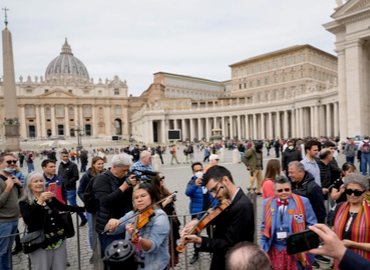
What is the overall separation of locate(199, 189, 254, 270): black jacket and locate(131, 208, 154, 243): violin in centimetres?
67

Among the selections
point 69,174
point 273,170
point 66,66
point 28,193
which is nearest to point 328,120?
point 273,170

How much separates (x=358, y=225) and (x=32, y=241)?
373 cm

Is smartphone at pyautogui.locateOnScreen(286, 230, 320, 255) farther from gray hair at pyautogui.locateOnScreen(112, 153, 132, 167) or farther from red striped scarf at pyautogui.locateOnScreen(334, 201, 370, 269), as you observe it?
gray hair at pyautogui.locateOnScreen(112, 153, 132, 167)

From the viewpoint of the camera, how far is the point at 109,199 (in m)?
3.64

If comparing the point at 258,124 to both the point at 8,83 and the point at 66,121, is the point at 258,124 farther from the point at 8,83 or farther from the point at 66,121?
the point at 66,121

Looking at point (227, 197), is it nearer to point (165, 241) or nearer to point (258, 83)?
point (165, 241)

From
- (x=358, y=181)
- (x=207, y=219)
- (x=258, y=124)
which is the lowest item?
(x=207, y=219)

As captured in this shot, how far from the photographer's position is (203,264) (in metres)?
4.98

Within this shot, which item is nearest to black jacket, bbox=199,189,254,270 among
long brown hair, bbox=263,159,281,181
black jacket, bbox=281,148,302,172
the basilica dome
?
long brown hair, bbox=263,159,281,181

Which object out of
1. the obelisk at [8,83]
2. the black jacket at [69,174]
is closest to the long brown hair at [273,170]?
the black jacket at [69,174]

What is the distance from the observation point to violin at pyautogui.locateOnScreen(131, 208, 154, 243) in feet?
9.16

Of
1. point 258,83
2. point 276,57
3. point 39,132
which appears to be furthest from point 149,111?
point 39,132

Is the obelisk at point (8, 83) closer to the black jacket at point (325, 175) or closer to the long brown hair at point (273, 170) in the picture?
the long brown hair at point (273, 170)

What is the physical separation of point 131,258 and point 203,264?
11.9 ft
